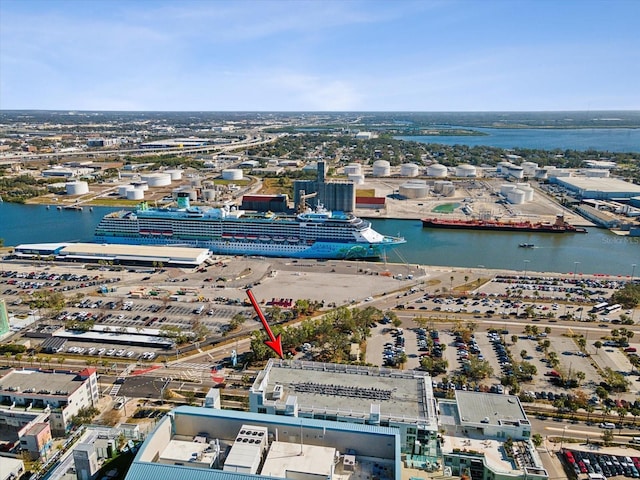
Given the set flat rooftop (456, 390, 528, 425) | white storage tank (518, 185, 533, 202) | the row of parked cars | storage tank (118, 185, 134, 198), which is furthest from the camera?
storage tank (118, 185, 134, 198)

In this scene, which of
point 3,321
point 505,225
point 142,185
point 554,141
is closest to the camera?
point 3,321

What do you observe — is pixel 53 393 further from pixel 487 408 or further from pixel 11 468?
pixel 487 408

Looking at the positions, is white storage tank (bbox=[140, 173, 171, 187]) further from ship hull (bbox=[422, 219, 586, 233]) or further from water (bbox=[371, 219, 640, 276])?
ship hull (bbox=[422, 219, 586, 233])

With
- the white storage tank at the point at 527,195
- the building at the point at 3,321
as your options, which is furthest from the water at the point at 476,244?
the building at the point at 3,321

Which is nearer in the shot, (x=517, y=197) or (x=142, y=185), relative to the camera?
(x=517, y=197)

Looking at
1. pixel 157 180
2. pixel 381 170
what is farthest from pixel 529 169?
pixel 157 180

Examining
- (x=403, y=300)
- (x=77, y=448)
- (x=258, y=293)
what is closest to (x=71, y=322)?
(x=258, y=293)

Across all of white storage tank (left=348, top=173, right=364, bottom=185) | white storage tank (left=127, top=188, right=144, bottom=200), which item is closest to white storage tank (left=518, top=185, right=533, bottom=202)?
white storage tank (left=348, top=173, right=364, bottom=185)
